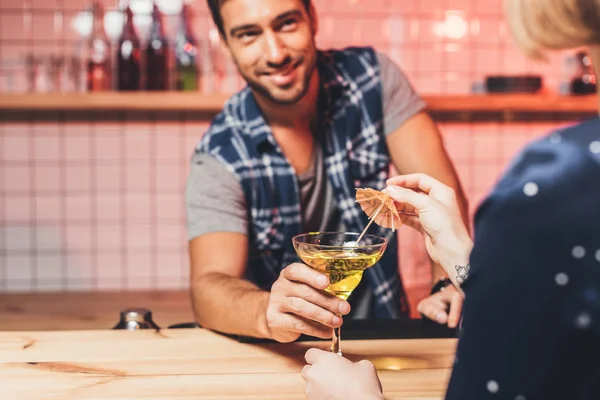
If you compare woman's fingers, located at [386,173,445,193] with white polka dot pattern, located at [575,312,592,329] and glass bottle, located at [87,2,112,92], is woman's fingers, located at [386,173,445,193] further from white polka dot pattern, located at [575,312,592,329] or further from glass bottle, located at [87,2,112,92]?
glass bottle, located at [87,2,112,92]

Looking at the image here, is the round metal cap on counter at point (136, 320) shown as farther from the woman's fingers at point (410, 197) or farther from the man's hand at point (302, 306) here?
the woman's fingers at point (410, 197)

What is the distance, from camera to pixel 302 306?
1176 mm

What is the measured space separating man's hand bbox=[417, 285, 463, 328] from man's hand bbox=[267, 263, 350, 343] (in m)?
0.31

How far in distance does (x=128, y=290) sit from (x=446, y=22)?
5.40 feet

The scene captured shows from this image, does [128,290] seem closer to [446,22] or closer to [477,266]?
[446,22]

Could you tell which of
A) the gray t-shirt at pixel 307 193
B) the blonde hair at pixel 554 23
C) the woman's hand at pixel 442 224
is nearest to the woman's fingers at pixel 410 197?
the woman's hand at pixel 442 224

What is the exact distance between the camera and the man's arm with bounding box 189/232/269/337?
1342 millimetres

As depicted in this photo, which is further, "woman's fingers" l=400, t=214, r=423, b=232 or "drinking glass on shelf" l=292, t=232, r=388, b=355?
"woman's fingers" l=400, t=214, r=423, b=232

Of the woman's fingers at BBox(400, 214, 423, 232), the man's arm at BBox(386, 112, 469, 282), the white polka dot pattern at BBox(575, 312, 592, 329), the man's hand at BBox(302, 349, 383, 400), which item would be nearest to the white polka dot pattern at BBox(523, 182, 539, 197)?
the white polka dot pattern at BBox(575, 312, 592, 329)

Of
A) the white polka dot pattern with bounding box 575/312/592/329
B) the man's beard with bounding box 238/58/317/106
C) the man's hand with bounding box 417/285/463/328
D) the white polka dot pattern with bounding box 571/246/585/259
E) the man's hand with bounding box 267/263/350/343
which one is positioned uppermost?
the man's beard with bounding box 238/58/317/106

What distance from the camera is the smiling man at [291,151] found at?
174 cm

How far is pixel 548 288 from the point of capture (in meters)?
0.65

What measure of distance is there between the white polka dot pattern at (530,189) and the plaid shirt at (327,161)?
1167mm

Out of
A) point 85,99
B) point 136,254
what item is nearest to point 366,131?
point 85,99
